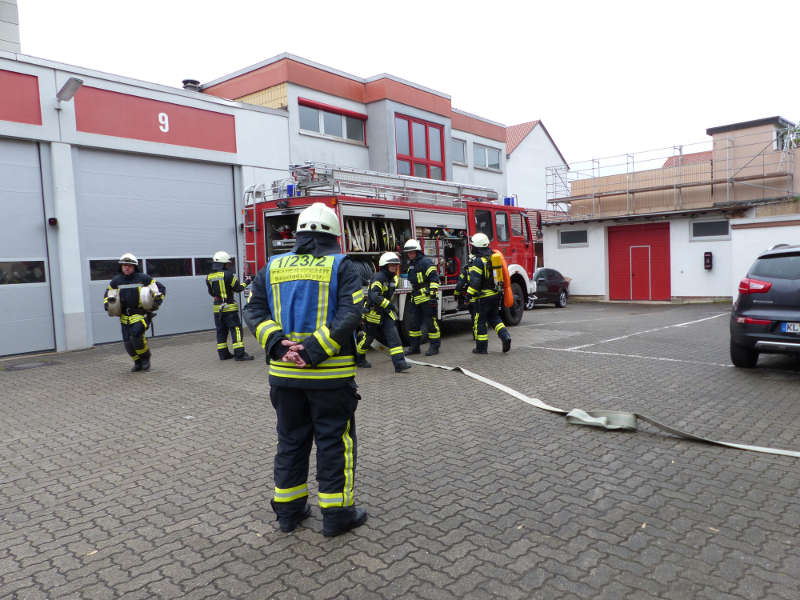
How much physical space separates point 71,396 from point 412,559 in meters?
6.03

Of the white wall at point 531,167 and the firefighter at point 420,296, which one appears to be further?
the white wall at point 531,167

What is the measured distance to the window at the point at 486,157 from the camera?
23.3 m

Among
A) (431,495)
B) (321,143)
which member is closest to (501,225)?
(321,143)

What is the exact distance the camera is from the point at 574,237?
2344 centimetres

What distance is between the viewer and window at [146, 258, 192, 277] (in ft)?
41.5

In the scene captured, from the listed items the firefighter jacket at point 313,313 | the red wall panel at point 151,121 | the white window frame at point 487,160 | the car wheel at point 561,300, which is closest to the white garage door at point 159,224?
the red wall panel at point 151,121

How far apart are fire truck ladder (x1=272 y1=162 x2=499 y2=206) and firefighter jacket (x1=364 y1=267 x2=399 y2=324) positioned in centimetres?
163

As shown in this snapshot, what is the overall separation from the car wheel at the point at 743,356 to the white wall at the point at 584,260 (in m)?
15.2

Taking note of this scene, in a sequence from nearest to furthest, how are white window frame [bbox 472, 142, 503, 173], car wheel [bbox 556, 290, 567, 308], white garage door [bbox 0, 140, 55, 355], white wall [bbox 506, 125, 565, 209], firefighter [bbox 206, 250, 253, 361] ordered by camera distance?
firefighter [bbox 206, 250, 253, 361] < white garage door [bbox 0, 140, 55, 355] < car wheel [bbox 556, 290, 567, 308] < white window frame [bbox 472, 142, 503, 173] < white wall [bbox 506, 125, 565, 209]

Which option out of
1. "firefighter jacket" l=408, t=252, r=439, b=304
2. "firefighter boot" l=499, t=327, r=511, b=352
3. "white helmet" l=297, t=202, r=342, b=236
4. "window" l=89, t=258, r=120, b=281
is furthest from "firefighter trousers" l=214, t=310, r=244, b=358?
"white helmet" l=297, t=202, r=342, b=236

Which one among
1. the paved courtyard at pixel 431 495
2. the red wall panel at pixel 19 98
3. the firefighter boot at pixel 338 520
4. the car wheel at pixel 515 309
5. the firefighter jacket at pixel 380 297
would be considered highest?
the red wall panel at pixel 19 98

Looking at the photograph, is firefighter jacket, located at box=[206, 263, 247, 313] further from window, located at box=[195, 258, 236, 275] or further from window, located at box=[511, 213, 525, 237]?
window, located at box=[511, 213, 525, 237]

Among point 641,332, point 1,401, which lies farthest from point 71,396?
point 641,332

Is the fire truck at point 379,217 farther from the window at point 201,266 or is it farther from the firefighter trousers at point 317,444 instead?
the firefighter trousers at point 317,444
